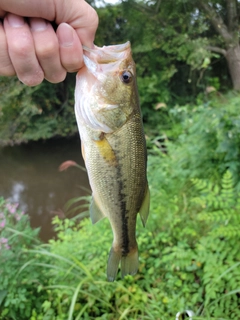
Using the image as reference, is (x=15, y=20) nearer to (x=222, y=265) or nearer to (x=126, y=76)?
(x=126, y=76)

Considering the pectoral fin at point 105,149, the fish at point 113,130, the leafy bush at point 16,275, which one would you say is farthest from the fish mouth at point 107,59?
the leafy bush at point 16,275

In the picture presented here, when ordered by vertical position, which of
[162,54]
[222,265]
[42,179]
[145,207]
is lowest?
[42,179]

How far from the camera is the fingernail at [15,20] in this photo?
865 millimetres

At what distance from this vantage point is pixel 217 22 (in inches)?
291

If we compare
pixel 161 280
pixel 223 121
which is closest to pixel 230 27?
pixel 223 121

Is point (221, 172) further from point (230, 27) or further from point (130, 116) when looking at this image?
point (230, 27)

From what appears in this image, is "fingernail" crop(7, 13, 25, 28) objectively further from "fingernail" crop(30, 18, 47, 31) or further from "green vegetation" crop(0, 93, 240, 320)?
"green vegetation" crop(0, 93, 240, 320)

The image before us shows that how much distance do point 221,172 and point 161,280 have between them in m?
1.44

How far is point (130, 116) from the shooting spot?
124cm

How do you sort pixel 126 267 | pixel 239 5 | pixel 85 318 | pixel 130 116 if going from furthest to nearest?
1. pixel 239 5
2. pixel 85 318
3. pixel 126 267
4. pixel 130 116

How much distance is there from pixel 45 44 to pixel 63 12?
114mm

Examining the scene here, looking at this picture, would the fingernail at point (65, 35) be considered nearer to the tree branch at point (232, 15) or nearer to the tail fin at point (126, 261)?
the tail fin at point (126, 261)

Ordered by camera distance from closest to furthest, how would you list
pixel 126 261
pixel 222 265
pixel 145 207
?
pixel 145 207, pixel 126 261, pixel 222 265

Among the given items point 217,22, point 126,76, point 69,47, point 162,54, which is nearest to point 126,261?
point 126,76
